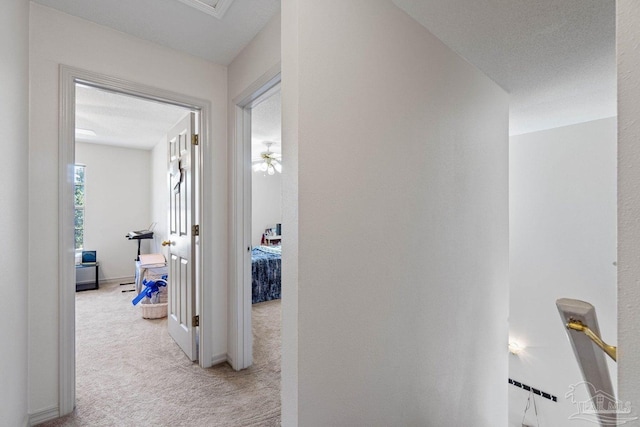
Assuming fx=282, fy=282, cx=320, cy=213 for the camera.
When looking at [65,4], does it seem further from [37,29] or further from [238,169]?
[238,169]

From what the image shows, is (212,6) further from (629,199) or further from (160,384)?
(160,384)

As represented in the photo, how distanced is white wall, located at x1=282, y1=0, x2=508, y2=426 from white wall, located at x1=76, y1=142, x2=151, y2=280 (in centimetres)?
561

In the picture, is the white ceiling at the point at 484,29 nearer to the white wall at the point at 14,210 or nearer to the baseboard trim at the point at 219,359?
the white wall at the point at 14,210

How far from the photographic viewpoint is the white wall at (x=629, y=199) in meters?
0.46

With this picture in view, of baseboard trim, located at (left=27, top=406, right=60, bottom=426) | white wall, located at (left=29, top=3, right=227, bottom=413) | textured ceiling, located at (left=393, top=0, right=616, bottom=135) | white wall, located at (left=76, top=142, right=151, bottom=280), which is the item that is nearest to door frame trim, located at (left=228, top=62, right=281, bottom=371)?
white wall, located at (left=29, top=3, right=227, bottom=413)

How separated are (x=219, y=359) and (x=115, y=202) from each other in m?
4.61

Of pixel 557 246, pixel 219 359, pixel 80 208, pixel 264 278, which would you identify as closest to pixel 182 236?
pixel 219 359

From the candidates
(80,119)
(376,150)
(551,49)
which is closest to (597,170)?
(551,49)

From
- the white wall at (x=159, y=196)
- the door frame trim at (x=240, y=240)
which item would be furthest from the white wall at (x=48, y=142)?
the white wall at (x=159, y=196)

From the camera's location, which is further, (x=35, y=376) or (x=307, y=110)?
(x=35, y=376)

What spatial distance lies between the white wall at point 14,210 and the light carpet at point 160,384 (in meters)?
0.44

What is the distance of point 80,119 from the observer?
382cm

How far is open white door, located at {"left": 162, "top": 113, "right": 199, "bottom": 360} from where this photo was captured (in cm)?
232

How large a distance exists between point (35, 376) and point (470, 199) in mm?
2921
